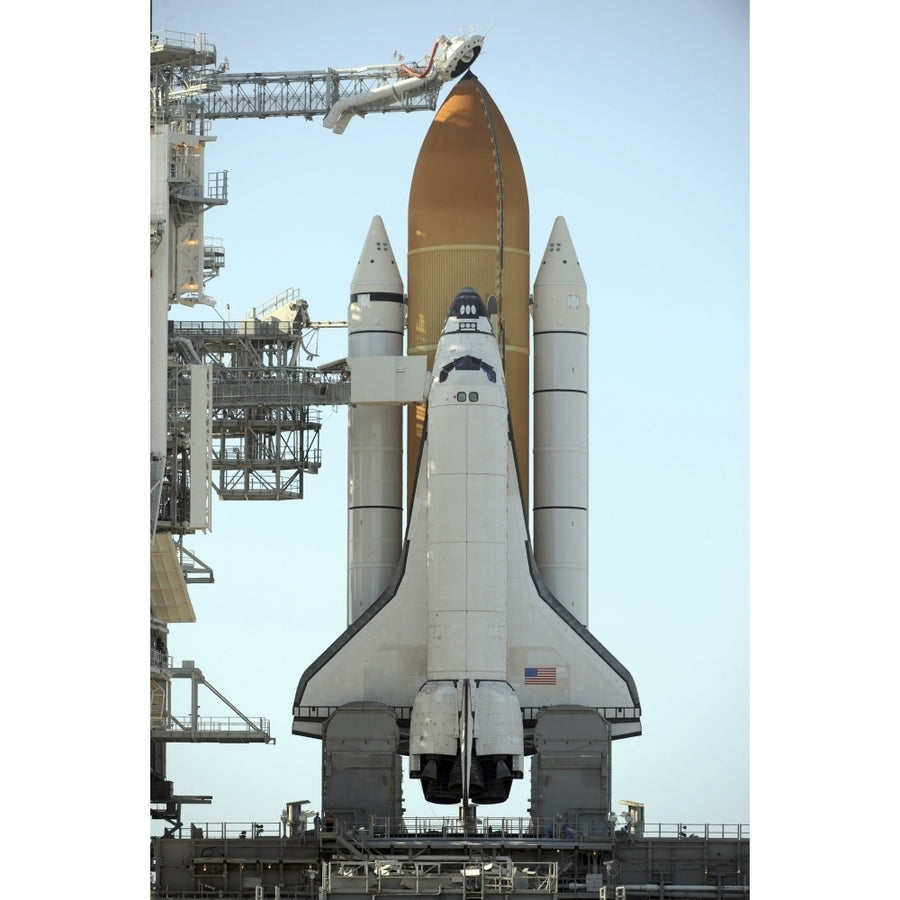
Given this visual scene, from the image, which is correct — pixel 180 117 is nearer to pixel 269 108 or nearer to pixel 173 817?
pixel 269 108

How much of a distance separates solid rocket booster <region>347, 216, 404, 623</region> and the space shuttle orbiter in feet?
0.12

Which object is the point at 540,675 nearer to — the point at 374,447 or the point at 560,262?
the point at 374,447

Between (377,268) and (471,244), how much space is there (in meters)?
2.05

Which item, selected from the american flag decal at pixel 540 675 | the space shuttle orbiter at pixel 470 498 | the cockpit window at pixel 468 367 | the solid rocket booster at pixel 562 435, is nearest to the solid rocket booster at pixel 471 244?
the space shuttle orbiter at pixel 470 498

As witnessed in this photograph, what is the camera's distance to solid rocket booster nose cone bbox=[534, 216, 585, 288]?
180 feet

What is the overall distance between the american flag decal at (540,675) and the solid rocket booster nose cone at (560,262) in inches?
305

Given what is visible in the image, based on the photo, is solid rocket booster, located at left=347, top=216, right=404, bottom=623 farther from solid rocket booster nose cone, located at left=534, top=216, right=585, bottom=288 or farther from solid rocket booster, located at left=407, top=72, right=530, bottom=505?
solid rocket booster nose cone, located at left=534, top=216, right=585, bottom=288

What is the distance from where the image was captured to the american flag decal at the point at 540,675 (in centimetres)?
5278

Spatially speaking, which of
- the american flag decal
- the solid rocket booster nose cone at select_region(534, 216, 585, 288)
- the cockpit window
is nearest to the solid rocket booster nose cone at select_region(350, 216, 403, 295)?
the solid rocket booster nose cone at select_region(534, 216, 585, 288)

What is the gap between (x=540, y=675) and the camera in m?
52.8

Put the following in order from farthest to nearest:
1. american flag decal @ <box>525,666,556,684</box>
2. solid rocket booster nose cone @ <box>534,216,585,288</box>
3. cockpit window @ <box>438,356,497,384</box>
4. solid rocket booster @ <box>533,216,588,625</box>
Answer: solid rocket booster nose cone @ <box>534,216,585,288</box>
solid rocket booster @ <box>533,216,588,625</box>
american flag decal @ <box>525,666,556,684</box>
cockpit window @ <box>438,356,497,384</box>

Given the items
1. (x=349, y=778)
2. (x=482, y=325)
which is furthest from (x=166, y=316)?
(x=349, y=778)

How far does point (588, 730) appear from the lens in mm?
51625

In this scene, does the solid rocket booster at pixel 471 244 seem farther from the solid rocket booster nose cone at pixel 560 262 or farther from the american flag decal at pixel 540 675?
the american flag decal at pixel 540 675
